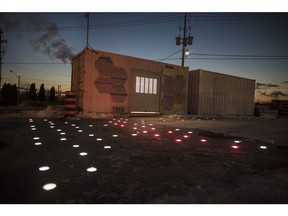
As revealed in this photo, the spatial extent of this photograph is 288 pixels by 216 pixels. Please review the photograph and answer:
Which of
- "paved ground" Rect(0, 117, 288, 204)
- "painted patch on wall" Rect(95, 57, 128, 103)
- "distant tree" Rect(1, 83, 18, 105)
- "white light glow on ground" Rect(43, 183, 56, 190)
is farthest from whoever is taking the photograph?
"distant tree" Rect(1, 83, 18, 105)

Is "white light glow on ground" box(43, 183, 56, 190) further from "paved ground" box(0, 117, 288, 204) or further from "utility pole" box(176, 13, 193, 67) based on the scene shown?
"utility pole" box(176, 13, 193, 67)

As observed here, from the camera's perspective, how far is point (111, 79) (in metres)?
9.58

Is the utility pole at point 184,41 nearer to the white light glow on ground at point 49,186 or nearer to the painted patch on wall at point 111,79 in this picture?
the painted patch on wall at point 111,79

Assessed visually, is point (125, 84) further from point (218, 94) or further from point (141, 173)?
point (141, 173)

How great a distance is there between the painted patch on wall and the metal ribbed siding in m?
4.97

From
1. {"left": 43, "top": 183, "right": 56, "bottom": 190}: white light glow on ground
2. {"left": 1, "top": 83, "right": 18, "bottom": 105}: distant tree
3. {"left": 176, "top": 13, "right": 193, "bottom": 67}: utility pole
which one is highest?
{"left": 176, "top": 13, "right": 193, "bottom": 67}: utility pole

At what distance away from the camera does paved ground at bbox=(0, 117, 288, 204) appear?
174cm

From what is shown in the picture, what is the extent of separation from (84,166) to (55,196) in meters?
0.79

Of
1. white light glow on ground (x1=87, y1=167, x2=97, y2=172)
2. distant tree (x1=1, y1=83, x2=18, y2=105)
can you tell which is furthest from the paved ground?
distant tree (x1=1, y1=83, x2=18, y2=105)

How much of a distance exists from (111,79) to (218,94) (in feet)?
25.6

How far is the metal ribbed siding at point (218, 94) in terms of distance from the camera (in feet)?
41.1

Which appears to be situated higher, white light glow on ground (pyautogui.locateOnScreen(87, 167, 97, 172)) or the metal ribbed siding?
the metal ribbed siding
